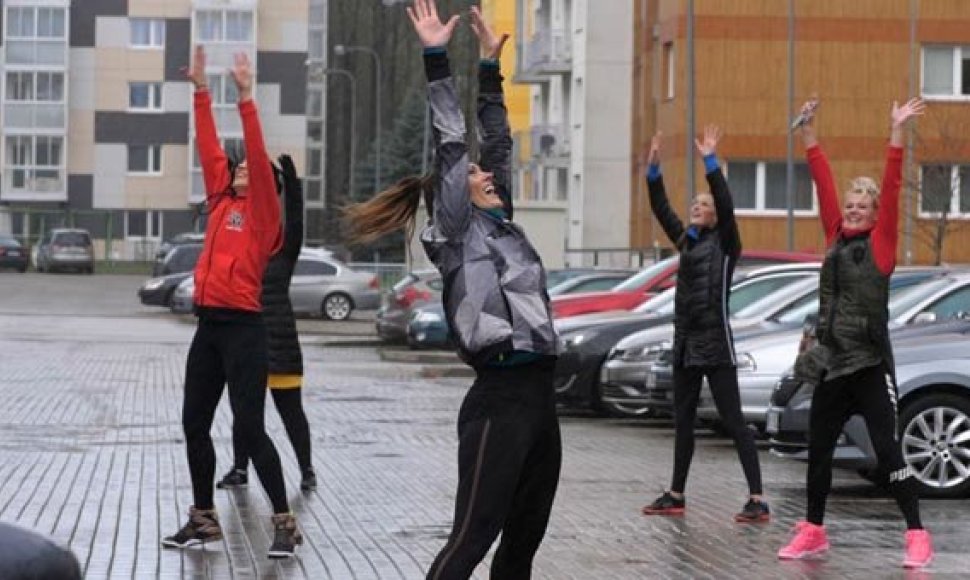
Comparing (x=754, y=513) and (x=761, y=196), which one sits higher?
(x=761, y=196)

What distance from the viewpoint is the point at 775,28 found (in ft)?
189

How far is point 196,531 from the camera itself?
10.7 m

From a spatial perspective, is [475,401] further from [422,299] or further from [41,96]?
[41,96]

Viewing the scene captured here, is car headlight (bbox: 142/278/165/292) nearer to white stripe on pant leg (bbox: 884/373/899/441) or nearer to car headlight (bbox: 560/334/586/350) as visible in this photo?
car headlight (bbox: 560/334/586/350)

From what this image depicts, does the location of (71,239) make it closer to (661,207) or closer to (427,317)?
(427,317)

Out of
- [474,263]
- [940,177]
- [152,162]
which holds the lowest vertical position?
[474,263]

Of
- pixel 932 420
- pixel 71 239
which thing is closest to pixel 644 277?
pixel 932 420

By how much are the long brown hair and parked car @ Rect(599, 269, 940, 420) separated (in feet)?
39.4

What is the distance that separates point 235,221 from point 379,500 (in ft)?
10.6

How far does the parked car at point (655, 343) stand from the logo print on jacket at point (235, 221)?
355 inches

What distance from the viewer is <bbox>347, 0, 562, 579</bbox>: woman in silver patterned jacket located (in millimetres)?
6840

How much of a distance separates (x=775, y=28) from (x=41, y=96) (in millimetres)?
52674

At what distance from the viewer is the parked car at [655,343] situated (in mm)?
19562

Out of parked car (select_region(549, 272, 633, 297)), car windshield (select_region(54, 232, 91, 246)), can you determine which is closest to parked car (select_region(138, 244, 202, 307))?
parked car (select_region(549, 272, 633, 297))
